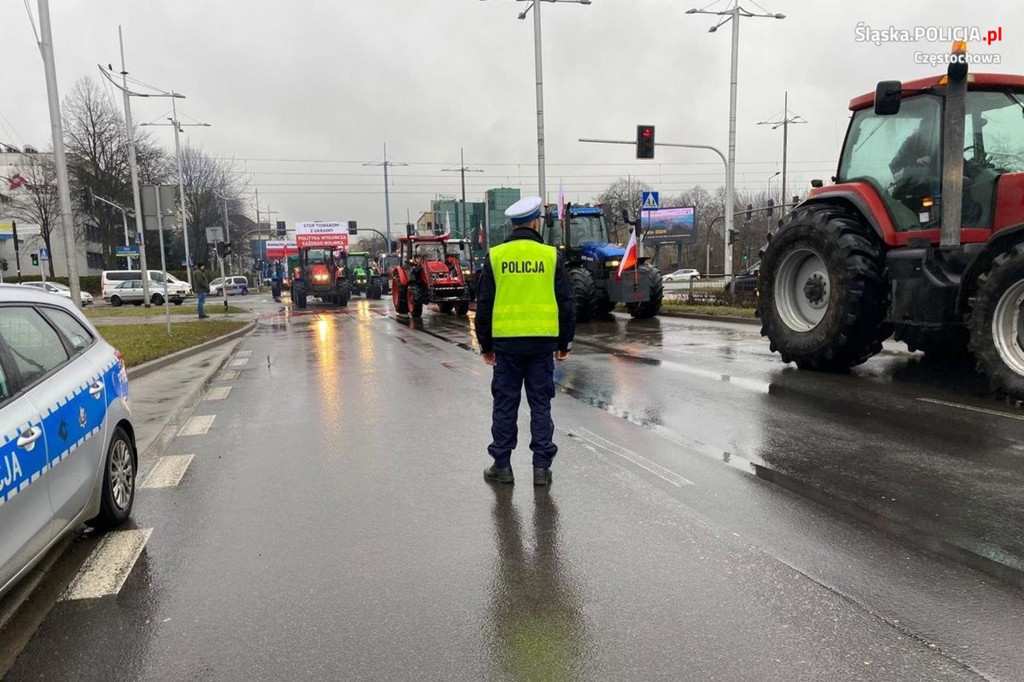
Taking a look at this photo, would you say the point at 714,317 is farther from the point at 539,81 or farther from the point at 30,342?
the point at 30,342

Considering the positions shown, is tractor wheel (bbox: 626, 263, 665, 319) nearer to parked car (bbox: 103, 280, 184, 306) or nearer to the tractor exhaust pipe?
the tractor exhaust pipe

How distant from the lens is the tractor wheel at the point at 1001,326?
6.38 m

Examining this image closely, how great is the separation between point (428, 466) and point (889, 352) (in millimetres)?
8120

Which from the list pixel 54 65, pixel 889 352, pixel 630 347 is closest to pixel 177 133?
pixel 54 65

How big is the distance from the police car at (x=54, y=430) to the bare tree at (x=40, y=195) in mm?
51919

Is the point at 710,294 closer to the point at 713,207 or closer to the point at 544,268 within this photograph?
the point at 544,268

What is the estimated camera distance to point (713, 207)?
8325 cm

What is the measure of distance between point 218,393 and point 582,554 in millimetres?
6850

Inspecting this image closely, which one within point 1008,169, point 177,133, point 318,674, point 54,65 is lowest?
point 318,674

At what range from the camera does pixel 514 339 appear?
188 inches

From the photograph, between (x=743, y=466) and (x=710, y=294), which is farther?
(x=710, y=294)

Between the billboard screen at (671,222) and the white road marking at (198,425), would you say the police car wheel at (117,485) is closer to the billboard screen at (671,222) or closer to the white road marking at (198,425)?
the white road marking at (198,425)

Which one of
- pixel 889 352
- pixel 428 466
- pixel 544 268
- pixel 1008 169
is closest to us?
pixel 544 268

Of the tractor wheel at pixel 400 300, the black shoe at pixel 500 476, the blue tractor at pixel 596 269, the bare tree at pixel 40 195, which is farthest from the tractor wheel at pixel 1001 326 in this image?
the bare tree at pixel 40 195
